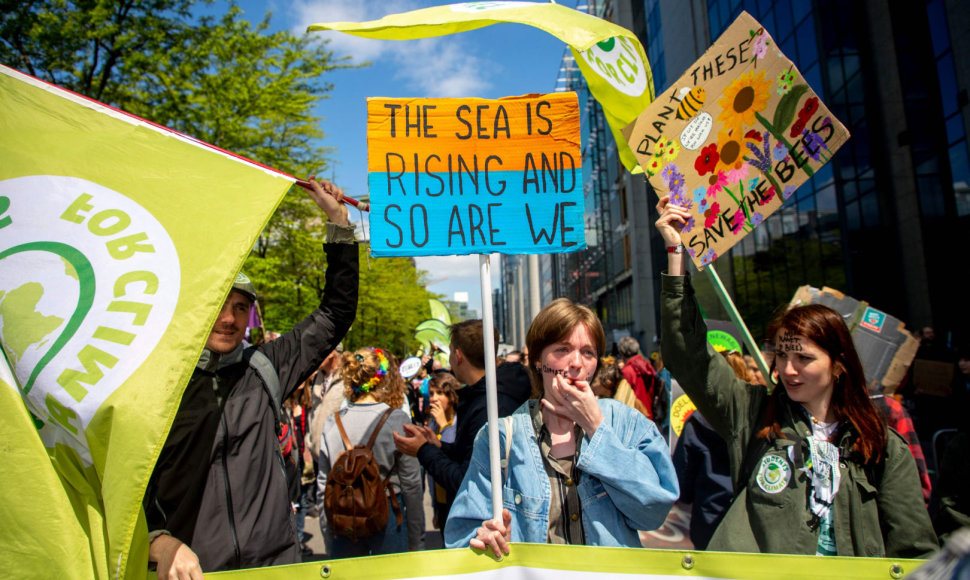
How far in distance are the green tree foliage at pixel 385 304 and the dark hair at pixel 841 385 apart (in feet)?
60.6

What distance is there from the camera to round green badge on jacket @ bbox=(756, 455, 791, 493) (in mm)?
2148

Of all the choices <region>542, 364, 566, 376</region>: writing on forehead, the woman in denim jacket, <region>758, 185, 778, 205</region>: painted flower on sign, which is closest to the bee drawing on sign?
<region>758, 185, 778, 205</region>: painted flower on sign

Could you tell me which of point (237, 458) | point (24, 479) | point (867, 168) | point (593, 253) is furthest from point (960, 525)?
point (593, 253)

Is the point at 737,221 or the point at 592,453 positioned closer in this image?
the point at 592,453

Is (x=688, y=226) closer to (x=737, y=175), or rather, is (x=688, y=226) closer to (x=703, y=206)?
(x=703, y=206)

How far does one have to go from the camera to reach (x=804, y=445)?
220cm

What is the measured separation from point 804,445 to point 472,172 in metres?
1.67

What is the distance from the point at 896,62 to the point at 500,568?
18068mm

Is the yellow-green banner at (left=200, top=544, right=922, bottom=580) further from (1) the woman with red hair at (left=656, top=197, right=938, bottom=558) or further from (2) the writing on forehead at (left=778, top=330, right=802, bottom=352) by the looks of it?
(2) the writing on forehead at (left=778, top=330, right=802, bottom=352)

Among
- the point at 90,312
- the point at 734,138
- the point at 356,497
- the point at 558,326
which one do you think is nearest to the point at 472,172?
the point at 558,326

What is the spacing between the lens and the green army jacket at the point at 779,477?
6.70 ft

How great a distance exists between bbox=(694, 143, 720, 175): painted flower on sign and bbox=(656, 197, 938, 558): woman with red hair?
52 centimetres

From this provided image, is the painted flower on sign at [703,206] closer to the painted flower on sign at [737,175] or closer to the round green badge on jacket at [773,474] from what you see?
the painted flower on sign at [737,175]

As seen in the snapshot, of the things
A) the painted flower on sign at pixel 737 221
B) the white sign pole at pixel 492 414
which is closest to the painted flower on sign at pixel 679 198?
the painted flower on sign at pixel 737 221
